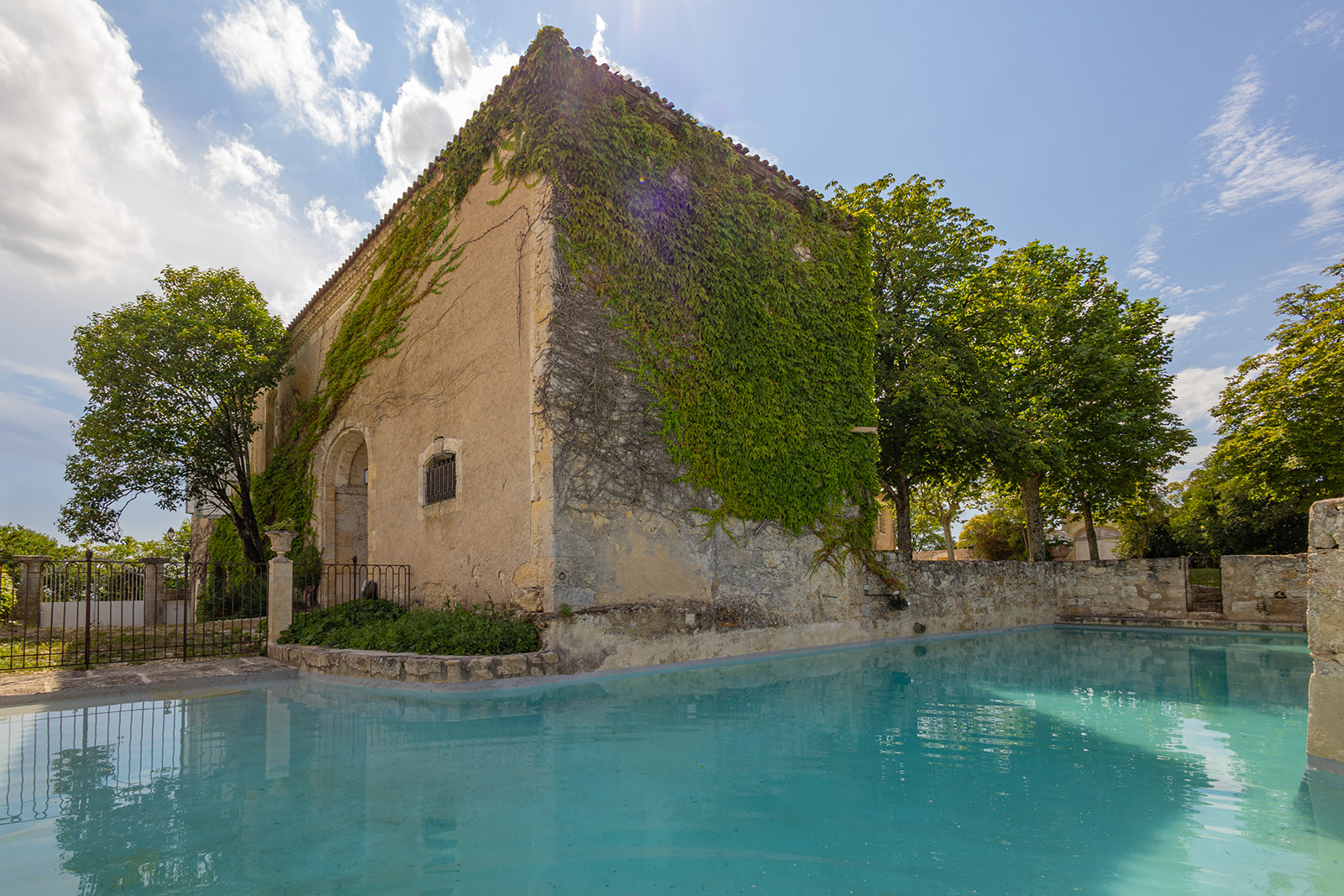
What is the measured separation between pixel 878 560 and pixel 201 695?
9.73 meters

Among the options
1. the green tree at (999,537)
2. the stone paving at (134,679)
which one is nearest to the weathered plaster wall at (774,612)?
the stone paving at (134,679)

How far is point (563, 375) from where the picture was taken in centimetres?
818

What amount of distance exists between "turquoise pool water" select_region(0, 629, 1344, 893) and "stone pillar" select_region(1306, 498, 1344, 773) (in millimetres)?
292

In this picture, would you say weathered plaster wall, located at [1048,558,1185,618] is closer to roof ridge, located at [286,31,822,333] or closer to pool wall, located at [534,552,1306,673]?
pool wall, located at [534,552,1306,673]

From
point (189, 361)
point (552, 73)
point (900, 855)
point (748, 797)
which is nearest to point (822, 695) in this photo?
point (748, 797)

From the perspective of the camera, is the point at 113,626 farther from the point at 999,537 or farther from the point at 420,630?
the point at 999,537

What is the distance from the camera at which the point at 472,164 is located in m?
10.2

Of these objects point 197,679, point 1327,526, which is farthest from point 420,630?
point 1327,526

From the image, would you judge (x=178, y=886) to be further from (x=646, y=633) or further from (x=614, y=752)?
(x=646, y=633)

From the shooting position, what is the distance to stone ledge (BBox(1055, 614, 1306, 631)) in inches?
512

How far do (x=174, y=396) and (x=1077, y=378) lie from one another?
856 inches

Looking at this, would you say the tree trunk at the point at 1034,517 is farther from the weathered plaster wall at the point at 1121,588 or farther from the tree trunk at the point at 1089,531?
the tree trunk at the point at 1089,531

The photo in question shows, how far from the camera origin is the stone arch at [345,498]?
13.1m

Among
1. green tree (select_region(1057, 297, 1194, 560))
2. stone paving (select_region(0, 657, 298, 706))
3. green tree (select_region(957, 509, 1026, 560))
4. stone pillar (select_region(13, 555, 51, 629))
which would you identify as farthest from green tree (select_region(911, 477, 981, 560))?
stone pillar (select_region(13, 555, 51, 629))
